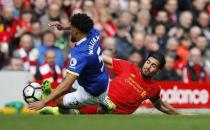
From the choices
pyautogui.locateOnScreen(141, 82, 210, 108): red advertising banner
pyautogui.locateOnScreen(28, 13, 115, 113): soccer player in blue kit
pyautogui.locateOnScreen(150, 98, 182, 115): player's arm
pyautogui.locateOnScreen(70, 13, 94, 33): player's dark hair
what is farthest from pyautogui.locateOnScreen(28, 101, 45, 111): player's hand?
pyautogui.locateOnScreen(141, 82, 210, 108): red advertising banner

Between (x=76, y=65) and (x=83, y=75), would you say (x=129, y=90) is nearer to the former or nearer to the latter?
→ (x=83, y=75)

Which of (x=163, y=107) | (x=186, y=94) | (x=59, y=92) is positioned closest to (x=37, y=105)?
(x=59, y=92)

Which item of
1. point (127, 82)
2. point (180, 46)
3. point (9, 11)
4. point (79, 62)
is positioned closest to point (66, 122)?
point (79, 62)

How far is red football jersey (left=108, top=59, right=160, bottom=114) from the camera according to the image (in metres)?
12.7

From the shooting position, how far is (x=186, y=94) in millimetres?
16359

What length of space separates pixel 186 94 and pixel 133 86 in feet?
12.4

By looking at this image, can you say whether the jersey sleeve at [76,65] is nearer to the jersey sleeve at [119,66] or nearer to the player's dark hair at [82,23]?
the player's dark hair at [82,23]

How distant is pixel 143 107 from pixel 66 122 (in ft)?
24.2

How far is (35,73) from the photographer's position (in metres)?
15.7

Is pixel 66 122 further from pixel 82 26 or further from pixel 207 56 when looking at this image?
pixel 207 56

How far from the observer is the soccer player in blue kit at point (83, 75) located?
36.4 feet

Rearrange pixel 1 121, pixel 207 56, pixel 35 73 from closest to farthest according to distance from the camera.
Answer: pixel 1 121 → pixel 35 73 → pixel 207 56

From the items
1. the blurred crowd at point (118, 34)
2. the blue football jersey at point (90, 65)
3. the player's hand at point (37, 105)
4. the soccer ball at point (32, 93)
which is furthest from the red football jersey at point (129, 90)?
the blurred crowd at point (118, 34)

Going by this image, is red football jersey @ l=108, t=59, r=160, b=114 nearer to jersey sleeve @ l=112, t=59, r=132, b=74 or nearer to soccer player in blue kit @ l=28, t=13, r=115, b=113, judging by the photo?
jersey sleeve @ l=112, t=59, r=132, b=74
